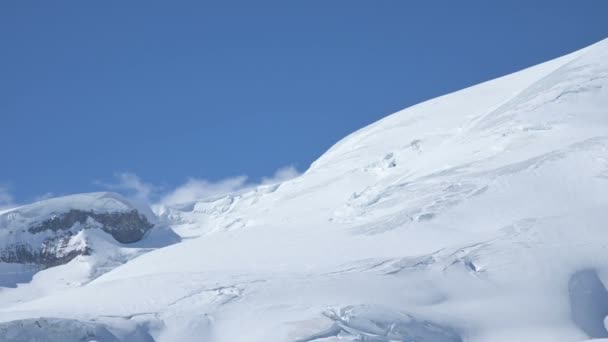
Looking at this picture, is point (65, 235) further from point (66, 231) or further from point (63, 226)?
point (63, 226)

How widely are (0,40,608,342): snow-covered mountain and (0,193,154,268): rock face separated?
5408mm

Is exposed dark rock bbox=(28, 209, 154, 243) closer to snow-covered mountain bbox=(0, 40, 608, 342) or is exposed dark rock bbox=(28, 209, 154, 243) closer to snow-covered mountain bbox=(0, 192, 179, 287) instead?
snow-covered mountain bbox=(0, 192, 179, 287)

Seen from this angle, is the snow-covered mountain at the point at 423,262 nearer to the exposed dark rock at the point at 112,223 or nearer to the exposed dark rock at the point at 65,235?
the exposed dark rock at the point at 65,235

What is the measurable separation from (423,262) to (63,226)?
28.5 metres

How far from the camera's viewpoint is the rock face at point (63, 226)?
46.6 metres

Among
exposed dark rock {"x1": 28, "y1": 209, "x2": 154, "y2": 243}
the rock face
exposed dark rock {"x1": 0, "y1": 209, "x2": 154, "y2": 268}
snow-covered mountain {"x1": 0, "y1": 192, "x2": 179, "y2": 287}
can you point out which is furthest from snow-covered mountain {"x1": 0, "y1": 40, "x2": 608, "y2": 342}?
exposed dark rock {"x1": 28, "y1": 209, "x2": 154, "y2": 243}

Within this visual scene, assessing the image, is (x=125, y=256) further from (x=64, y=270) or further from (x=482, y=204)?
(x=482, y=204)

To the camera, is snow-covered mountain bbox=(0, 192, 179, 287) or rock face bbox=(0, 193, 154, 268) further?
rock face bbox=(0, 193, 154, 268)

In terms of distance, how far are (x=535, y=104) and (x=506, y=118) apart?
1459 mm

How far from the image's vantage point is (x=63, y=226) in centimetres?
4816

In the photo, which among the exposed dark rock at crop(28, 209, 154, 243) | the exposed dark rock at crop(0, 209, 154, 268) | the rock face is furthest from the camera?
the exposed dark rock at crop(28, 209, 154, 243)

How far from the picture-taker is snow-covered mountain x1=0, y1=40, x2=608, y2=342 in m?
21.9

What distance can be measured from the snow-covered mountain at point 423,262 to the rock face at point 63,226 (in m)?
5.41

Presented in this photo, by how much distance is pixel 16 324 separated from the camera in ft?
70.1
